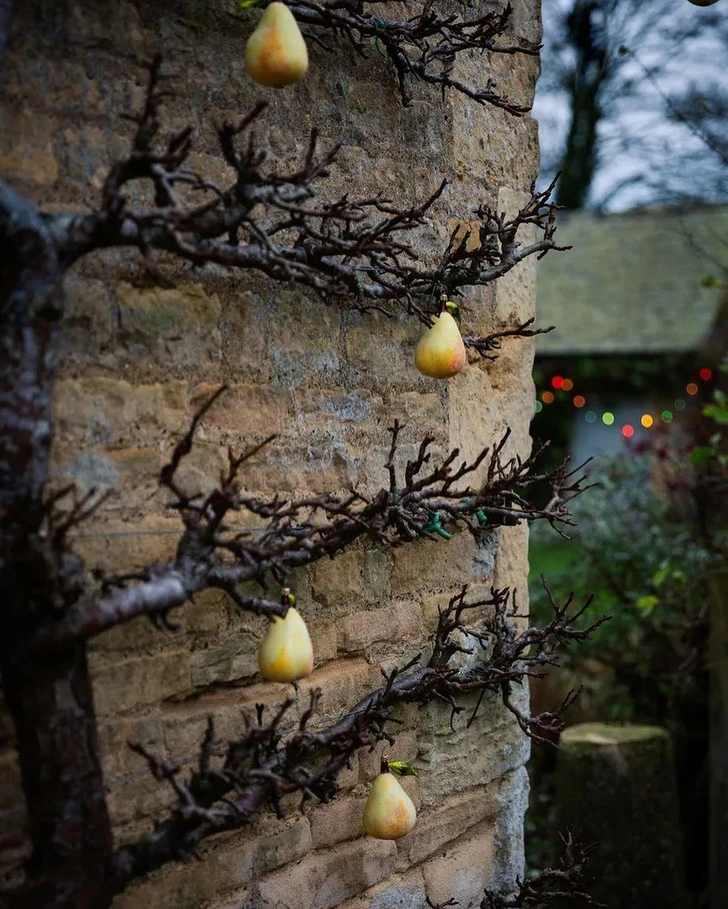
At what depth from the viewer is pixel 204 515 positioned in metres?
1.80

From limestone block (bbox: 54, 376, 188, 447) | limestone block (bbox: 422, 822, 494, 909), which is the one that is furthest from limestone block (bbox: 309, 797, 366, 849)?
limestone block (bbox: 54, 376, 188, 447)

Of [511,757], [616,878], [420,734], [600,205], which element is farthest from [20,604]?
[600,205]

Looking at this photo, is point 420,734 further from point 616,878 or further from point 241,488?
point 616,878

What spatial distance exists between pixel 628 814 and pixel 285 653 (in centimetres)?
291

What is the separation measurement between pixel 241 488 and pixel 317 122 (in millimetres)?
873

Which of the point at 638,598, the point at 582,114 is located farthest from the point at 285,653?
the point at 582,114

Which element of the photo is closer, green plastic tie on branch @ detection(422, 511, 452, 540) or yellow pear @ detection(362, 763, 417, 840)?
yellow pear @ detection(362, 763, 417, 840)

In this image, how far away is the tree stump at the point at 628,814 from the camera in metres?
4.08

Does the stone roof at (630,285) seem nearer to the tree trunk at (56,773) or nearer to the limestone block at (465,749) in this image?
the limestone block at (465,749)

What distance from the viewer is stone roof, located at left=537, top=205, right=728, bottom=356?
35.2 feet

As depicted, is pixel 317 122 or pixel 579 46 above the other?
pixel 579 46

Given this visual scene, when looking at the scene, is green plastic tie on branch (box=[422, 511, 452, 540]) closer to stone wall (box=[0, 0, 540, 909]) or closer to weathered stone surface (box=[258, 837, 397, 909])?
stone wall (box=[0, 0, 540, 909])

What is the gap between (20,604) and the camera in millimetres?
1643

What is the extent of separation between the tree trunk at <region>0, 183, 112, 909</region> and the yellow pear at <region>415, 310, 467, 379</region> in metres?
0.81
